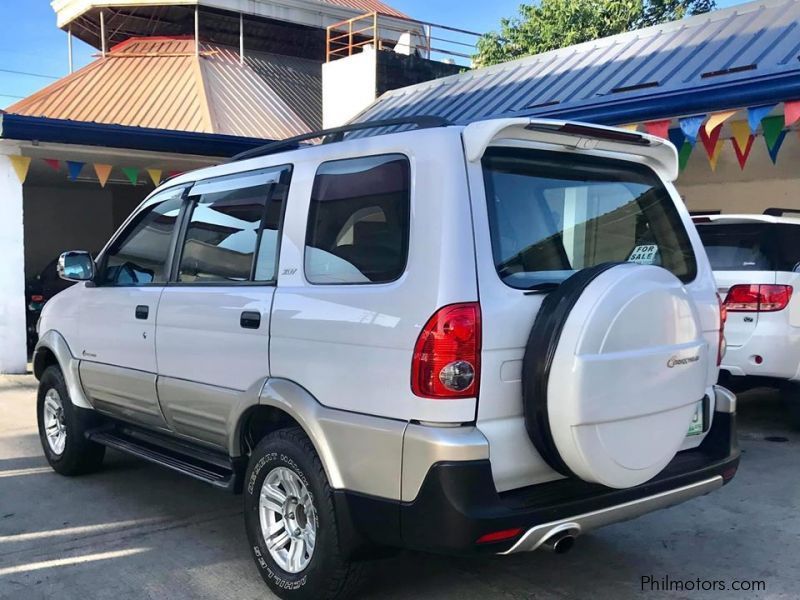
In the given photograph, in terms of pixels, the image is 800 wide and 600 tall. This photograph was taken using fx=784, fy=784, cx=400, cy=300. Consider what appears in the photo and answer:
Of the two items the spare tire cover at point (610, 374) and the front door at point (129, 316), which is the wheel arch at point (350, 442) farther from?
the front door at point (129, 316)

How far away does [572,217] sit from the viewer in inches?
140

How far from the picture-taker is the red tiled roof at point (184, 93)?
1700 centimetres

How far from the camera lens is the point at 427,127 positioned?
341 cm

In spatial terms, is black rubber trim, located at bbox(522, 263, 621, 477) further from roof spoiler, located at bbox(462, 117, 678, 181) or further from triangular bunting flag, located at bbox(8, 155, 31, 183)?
triangular bunting flag, located at bbox(8, 155, 31, 183)

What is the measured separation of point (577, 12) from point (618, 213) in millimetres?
21954

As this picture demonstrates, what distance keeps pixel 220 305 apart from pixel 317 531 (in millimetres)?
1305

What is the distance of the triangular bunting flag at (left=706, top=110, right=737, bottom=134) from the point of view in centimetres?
774

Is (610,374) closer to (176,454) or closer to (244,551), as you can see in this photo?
(244,551)

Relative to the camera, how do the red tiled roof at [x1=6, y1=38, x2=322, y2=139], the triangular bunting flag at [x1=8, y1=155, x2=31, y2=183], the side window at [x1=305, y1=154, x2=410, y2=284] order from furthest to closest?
the red tiled roof at [x1=6, y1=38, x2=322, y2=139] → the triangular bunting flag at [x1=8, y1=155, x2=31, y2=183] → the side window at [x1=305, y1=154, x2=410, y2=284]

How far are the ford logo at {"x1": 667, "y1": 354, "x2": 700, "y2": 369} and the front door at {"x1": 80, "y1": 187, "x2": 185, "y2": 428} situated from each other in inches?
112

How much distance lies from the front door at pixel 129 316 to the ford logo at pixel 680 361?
2.85 metres

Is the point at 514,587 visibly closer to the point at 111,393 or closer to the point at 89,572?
the point at 89,572

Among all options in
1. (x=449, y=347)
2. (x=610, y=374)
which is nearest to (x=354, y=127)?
(x=449, y=347)

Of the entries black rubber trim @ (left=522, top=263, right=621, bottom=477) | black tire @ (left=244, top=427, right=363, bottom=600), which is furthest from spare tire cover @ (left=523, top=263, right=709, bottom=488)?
black tire @ (left=244, top=427, right=363, bottom=600)
